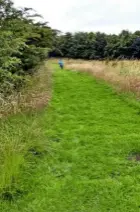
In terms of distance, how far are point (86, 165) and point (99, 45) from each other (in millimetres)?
36696

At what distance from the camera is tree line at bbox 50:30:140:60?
34469 millimetres

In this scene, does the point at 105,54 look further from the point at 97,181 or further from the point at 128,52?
the point at 97,181

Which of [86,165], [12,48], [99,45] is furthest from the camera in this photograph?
[99,45]

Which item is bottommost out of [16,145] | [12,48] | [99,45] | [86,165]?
[86,165]

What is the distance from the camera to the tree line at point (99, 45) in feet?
113

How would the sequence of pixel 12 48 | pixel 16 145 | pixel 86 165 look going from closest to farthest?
pixel 16 145
pixel 86 165
pixel 12 48

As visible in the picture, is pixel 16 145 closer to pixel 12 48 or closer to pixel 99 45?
pixel 12 48

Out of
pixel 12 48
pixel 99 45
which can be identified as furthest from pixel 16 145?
pixel 99 45

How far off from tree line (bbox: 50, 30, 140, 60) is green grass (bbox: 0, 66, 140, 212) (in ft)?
80.1

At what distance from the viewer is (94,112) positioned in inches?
357

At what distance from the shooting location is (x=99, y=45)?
1602 inches

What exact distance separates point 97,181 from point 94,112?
15.0ft

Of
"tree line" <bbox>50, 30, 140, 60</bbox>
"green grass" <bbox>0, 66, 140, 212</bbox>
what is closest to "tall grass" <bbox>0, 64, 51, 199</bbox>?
"green grass" <bbox>0, 66, 140, 212</bbox>

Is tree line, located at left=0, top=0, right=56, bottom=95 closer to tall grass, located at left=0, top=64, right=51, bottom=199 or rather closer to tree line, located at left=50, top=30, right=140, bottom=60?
tall grass, located at left=0, top=64, right=51, bottom=199
